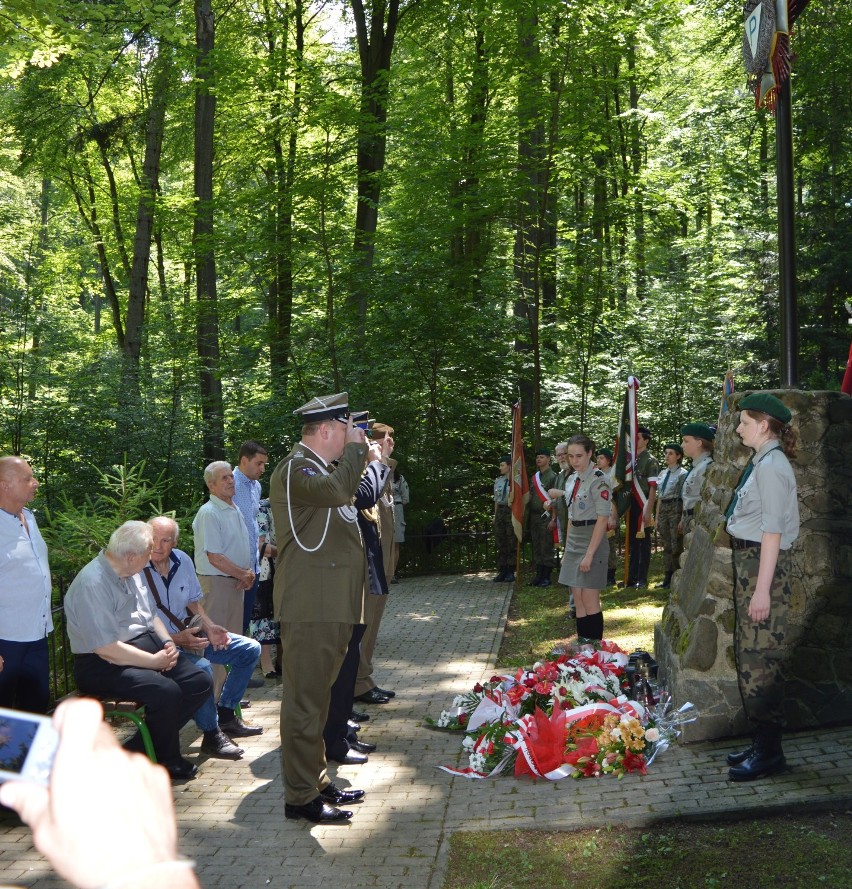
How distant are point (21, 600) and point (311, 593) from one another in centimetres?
183

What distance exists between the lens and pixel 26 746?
1133 millimetres

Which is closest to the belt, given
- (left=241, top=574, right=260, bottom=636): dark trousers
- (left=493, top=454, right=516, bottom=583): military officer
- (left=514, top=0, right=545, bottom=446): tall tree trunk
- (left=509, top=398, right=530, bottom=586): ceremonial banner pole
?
(left=241, top=574, right=260, bottom=636): dark trousers

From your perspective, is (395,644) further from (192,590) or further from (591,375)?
(591,375)

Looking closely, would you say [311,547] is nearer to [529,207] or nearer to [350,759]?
[350,759]

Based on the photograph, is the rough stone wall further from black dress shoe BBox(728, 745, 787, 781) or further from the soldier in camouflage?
black dress shoe BBox(728, 745, 787, 781)

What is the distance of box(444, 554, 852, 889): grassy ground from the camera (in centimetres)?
462

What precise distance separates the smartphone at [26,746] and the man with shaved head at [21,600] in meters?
5.16

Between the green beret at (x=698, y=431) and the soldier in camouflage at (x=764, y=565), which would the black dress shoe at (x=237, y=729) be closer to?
the soldier in camouflage at (x=764, y=565)

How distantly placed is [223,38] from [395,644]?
15.7m

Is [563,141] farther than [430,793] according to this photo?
Yes

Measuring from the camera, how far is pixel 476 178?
59.9 feet

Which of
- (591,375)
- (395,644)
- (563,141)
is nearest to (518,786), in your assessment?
(395,644)

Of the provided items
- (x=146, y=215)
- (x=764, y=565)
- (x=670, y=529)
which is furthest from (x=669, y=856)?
(x=146, y=215)

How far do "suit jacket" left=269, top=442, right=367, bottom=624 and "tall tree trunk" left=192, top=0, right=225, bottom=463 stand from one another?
32.4 feet
